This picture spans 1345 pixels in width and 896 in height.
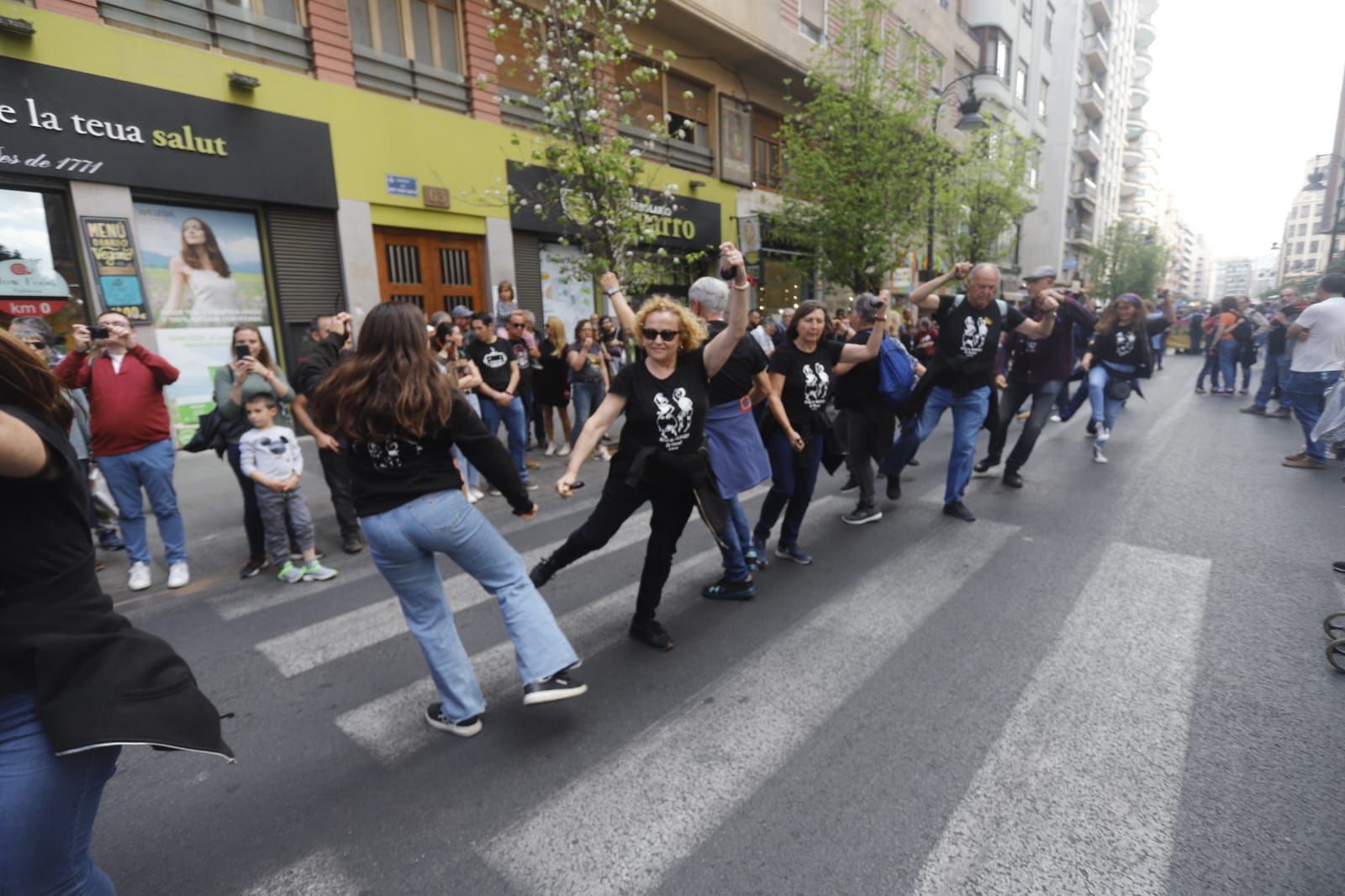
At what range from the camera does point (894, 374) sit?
5754 mm

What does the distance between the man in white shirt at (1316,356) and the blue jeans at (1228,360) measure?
7.02 metres

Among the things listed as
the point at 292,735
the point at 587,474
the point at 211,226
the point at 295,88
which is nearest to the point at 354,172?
the point at 295,88

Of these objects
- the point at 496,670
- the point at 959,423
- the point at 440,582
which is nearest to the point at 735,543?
the point at 496,670

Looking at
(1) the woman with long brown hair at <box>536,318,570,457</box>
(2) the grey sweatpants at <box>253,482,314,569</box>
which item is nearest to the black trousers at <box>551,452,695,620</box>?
(2) the grey sweatpants at <box>253,482,314,569</box>

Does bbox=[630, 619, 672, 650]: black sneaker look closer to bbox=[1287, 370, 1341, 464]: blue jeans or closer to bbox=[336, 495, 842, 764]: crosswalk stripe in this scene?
bbox=[336, 495, 842, 764]: crosswalk stripe

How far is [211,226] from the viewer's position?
9.13 meters

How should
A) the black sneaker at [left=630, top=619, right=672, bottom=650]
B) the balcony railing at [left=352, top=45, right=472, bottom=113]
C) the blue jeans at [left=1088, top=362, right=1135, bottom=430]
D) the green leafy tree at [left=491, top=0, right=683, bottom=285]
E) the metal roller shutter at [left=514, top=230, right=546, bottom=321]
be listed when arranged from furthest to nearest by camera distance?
1. the metal roller shutter at [left=514, top=230, right=546, bottom=321]
2. the balcony railing at [left=352, top=45, right=472, bottom=113]
3. the green leafy tree at [left=491, top=0, right=683, bottom=285]
4. the blue jeans at [left=1088, top=362, right=1135, bottom=430]
5. the black sneaker at [left=630, top=619, right=672, bottom=650]

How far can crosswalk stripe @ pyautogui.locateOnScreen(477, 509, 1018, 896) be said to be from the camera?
89.2 inches

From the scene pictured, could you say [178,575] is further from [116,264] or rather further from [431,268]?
[431,268]

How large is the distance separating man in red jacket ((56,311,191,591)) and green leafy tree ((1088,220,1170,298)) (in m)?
59.3

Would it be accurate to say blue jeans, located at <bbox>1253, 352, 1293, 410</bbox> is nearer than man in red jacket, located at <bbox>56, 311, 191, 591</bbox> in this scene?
No

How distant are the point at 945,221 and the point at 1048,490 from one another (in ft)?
44.3

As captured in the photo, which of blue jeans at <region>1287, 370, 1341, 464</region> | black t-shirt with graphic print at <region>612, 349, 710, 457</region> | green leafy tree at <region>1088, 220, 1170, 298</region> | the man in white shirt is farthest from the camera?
green leafy tree at <region>1088, 220, 1170, 298</region>

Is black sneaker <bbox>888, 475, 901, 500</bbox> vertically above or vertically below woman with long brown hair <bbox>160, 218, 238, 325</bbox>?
below
